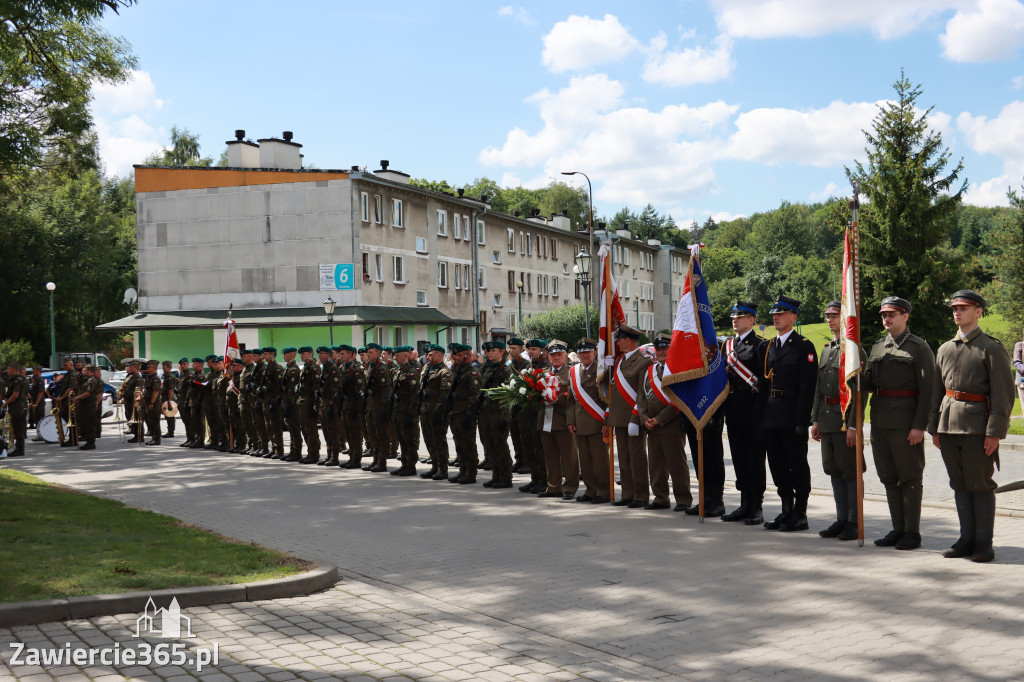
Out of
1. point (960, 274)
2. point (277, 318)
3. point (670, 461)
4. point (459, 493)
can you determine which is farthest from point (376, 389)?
point (277, 318)

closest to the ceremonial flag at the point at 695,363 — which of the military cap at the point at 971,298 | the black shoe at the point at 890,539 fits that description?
the black shoe at the point at 890,539

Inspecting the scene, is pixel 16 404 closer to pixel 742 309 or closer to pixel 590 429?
pixel 590 429

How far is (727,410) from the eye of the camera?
10.4m

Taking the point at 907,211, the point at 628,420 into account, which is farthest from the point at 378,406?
the point at 907,211

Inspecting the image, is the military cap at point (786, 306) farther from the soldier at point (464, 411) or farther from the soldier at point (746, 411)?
the soldier at point (464, 411)

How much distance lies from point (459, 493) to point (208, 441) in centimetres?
1132

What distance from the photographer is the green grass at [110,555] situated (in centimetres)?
704

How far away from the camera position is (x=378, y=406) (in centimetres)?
1630

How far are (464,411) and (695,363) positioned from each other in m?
4.71

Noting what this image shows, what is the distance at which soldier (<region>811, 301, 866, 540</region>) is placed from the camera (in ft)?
29.7

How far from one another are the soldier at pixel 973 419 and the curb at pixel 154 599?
5.17 meters

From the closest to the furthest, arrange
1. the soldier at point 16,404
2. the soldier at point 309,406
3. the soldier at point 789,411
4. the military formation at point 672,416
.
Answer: the military formation at point 672,416, the soldier at point 789,411, the soldier at point 309,406, the soldier at point 16,404

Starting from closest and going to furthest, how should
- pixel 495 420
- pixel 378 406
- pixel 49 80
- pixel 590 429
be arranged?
1. pixel 590 429
2. pixel 495 420
3. pixel 378 406
4. pixel 49 80

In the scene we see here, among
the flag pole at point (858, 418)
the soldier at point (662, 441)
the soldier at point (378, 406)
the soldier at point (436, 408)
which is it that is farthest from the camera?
the soldier at point (378, 406)
